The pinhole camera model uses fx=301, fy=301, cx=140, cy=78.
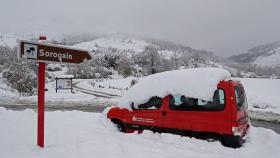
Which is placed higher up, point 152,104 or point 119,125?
point 152,104

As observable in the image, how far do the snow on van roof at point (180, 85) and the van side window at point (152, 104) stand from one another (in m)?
0.09

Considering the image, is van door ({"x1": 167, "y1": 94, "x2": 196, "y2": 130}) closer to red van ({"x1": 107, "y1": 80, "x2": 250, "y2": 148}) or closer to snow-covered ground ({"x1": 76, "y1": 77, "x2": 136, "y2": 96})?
red van ({"x1": 107, "y1": 80, "x2": 250, "y2": 148})

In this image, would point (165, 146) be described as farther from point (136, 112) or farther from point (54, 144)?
point (54, 144)

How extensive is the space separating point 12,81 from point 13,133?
25.7 metres

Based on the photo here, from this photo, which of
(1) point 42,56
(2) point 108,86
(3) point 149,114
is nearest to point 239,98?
(3) point 149,114

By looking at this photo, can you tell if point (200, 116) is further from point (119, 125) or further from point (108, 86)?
point (108, 86)

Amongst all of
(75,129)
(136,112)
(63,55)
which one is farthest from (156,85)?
(63,55)

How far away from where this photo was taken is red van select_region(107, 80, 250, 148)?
7086 mm

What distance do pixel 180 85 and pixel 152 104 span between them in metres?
0.97

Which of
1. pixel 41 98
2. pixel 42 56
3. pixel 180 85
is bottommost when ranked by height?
pixel 41 98

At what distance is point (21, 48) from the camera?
210 inches

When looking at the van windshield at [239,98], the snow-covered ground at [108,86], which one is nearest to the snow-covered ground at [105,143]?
the van windshield at [239,98]

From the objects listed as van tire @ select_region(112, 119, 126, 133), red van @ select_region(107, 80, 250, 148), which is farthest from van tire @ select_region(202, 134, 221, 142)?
van tire @ select_region(112, 119, 126, 133)

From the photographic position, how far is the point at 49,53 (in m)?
5.75
